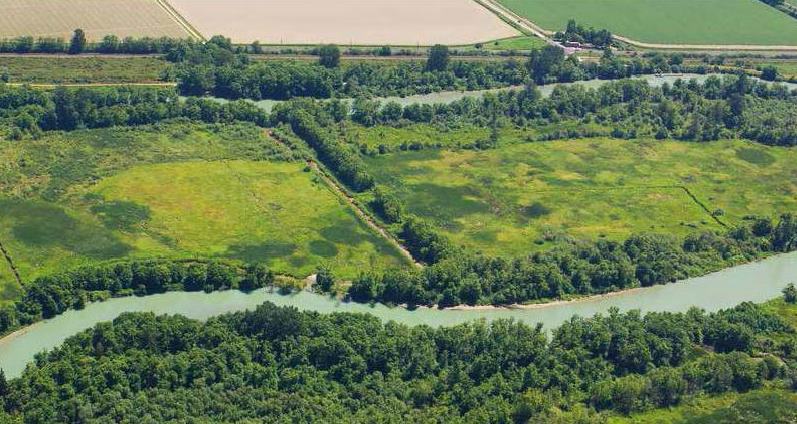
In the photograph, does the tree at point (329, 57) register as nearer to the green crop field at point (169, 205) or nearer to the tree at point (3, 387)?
the green crop field at point (169, 205)

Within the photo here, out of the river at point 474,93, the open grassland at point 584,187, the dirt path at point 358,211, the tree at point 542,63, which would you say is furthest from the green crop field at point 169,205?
the tree at point 542,63

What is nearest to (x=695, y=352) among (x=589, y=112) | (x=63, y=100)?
(x=589, y=112)

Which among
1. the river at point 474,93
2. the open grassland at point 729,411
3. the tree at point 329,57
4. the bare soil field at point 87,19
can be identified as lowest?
the open grassland at point 729,411

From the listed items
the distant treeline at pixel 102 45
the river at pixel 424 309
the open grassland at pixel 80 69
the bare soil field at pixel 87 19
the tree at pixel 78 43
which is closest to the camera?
the river at pixel 424 309

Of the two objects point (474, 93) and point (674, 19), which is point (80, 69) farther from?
point (674, 19)

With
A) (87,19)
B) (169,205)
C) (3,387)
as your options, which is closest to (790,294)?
(169,205)

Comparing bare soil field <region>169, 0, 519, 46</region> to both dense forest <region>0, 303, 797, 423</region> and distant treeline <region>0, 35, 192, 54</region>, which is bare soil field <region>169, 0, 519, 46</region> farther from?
dense forest <region>0, 303, 797, 423</region>

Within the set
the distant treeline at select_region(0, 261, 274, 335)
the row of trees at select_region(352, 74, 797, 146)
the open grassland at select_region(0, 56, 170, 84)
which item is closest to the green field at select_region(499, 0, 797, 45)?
the row of trees at select_region(352, 74, 797, 146)
